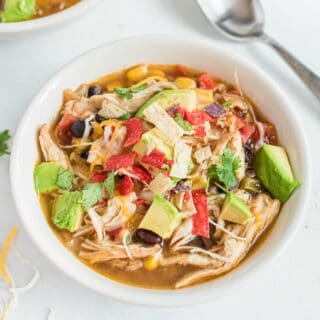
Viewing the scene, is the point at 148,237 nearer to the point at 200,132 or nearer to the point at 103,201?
the point at 103,201

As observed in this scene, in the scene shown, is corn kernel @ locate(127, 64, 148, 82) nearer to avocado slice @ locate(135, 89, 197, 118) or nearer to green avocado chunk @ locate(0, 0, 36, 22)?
avocado slice @ locate(135, 89, 197, 118)

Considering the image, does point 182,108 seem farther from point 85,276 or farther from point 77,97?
point 85,276

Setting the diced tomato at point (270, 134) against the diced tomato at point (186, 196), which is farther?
the diced tomato at point (270, 134)

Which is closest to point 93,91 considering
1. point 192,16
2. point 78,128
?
point 78,128

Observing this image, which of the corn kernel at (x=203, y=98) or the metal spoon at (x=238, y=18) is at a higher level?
the metal spoon at (x=238, y=18)

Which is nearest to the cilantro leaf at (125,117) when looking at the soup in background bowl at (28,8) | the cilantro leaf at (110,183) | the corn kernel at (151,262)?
the cilantro leaf at (110,183)

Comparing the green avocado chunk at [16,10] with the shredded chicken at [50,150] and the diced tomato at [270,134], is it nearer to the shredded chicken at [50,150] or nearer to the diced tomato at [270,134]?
the shredded chicken at [50,150]

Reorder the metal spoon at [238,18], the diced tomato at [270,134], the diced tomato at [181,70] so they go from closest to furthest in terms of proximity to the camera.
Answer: the diced tomato at [270,134] < the diced tomato at [181,70] < the metal spoon at [238,18]
